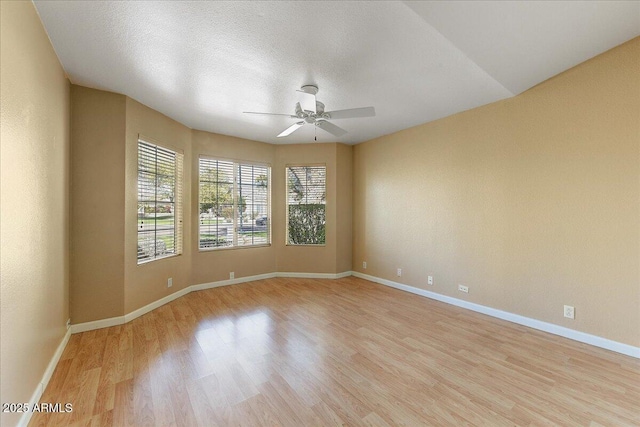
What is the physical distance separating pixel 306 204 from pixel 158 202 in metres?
2.69

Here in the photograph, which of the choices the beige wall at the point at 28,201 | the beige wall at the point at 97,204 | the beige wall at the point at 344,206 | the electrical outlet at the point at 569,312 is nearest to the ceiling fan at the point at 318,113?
the beige wall at the point at 28,201

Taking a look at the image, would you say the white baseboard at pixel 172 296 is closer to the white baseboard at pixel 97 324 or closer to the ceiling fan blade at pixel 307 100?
the white baseboard at pixel 97 324

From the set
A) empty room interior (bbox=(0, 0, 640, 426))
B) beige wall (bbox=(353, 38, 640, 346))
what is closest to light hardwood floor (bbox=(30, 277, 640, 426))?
empty room interior (bbox=(0, 0, 640, 426))

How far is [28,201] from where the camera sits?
1.81m

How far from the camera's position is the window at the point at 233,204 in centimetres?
466

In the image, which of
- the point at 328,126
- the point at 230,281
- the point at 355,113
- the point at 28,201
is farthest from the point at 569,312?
the point at 28,201

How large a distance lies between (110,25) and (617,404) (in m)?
4.72

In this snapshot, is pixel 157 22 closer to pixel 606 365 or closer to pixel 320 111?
pixel 320 111

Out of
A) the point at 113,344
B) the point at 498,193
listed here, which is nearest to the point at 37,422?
the point at 113,344

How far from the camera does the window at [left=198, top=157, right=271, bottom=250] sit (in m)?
4.66

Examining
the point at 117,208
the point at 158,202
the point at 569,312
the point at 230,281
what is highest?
the point at 158,202

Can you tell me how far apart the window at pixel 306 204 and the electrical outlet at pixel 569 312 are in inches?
147

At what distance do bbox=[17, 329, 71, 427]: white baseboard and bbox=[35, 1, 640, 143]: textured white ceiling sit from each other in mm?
2727

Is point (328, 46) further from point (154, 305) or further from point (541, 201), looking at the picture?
point (154, 305)
